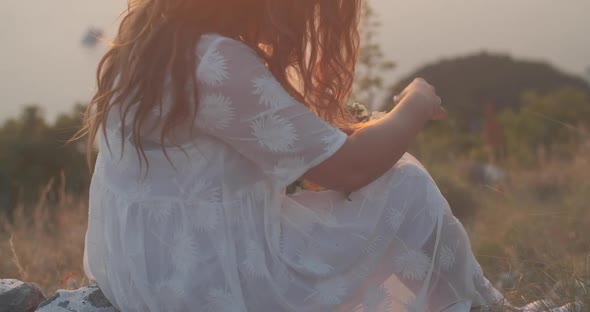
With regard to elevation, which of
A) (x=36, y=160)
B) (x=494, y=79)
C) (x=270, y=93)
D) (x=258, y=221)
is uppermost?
(x=270, y=93)

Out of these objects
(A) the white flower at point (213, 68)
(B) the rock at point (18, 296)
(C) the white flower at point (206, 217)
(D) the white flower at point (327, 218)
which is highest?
(A) the white flower at point (213, 68)

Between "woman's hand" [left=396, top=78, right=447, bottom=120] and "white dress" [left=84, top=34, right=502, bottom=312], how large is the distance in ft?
0.52

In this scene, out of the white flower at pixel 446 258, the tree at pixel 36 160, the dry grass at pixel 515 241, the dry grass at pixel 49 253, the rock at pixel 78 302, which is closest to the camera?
the white flower at pixel 446 258

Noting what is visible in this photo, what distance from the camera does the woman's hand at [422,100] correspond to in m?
2.46

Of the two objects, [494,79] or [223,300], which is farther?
[494,79]

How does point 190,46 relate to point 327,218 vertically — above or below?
above

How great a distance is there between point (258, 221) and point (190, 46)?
1.65ft

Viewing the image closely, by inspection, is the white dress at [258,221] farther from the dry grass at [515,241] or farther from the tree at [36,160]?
the tree at [36,160]

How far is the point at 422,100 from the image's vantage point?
247 centimetres

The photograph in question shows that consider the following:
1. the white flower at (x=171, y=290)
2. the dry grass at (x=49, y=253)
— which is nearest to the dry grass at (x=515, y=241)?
the dry grass at (x=49, y=253)

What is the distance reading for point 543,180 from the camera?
7.99 meters

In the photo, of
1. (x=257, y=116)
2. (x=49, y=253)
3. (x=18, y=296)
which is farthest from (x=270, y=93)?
(x=49, y=253)

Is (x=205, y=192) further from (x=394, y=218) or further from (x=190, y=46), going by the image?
(x=394, y=218)

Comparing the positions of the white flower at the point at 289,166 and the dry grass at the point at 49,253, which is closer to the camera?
the white flower at the point at 289,166
